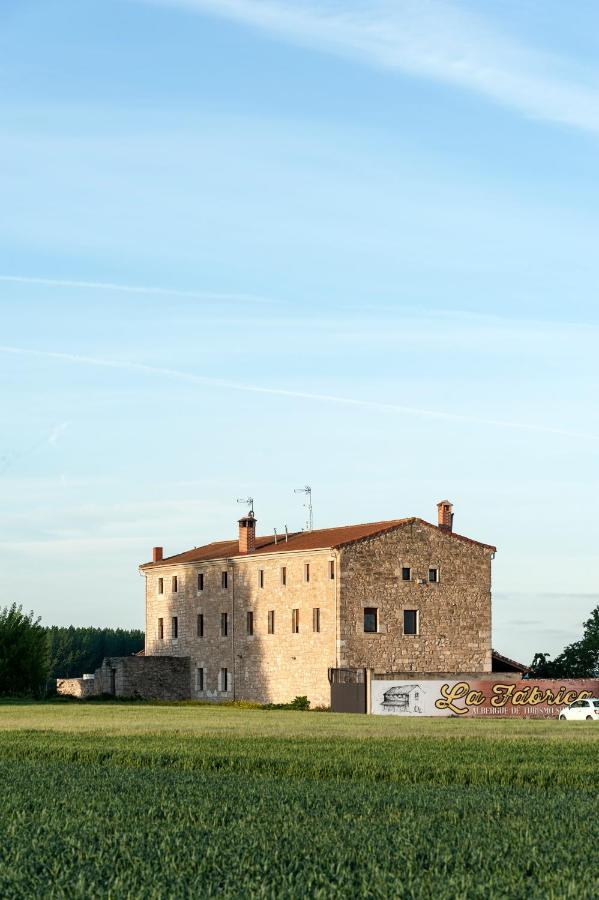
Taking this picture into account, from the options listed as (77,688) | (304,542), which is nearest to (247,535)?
(304,542)

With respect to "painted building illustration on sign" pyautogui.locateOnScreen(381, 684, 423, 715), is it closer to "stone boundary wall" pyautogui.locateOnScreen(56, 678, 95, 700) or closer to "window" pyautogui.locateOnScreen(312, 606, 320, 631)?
"window" pyautogui.locateOnScreen(312, 606, 320, 631)

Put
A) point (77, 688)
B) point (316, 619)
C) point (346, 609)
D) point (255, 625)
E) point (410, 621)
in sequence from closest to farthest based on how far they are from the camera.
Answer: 1. point (346, 609)
2. point (316, 619)
3. point (410, 621)
4. point (255, 625)
5. point (77, 688)

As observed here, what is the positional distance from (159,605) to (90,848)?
73090mm

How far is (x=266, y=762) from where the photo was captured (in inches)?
1169

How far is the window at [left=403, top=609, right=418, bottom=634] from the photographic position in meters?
72.6

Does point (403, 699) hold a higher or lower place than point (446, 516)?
lower

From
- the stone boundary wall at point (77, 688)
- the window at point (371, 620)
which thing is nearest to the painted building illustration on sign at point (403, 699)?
the window at point (371, 620)

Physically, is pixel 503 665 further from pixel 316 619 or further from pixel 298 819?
pixel 298 819

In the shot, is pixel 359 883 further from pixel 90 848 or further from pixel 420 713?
pixel 420 713

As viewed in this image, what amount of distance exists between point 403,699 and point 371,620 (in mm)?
7897

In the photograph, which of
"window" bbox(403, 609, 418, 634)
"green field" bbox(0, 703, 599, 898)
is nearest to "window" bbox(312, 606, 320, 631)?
"window" bbox(403, 609, 418, 634)

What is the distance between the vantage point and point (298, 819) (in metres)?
18.4

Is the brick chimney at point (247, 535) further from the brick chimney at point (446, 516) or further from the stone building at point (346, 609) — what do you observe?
the brick chimney at point (446, 516)

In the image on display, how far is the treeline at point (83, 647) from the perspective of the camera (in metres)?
136
